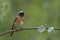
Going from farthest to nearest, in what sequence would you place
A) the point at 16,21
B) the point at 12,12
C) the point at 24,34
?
the point at 12,12, the point at 24,34, the point at 16,21

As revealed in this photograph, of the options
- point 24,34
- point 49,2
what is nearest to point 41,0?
point 49,2

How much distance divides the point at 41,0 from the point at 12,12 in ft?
2.20

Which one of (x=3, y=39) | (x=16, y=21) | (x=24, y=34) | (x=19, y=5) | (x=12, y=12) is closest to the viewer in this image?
(x=16, y=21)

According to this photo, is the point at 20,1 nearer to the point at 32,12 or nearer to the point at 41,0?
the point at 32,12

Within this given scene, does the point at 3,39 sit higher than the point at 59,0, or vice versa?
the point at 59,0

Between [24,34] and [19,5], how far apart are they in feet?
4.25

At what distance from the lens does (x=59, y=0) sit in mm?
6926

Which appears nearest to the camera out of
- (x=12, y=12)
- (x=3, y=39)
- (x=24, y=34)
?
(x=3, y=39)

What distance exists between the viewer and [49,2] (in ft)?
23.9

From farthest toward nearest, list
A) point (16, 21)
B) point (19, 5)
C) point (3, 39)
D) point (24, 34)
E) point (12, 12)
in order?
1. point (19, 5)
2. point (12, 12)
3. point (24, 34)
4. point (3, 39)
5. point (16, 21)

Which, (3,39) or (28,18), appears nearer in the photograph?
(3,39)

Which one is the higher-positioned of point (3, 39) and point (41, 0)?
point (41, 0)

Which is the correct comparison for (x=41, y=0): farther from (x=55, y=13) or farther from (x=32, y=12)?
(x=32, y=12)

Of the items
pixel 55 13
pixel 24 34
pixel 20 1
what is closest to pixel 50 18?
pixel 55 13
